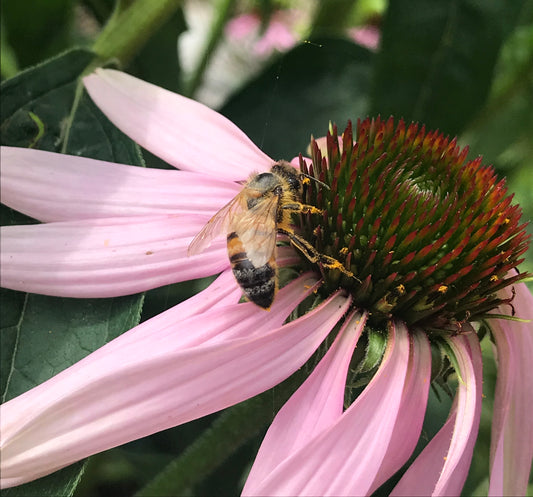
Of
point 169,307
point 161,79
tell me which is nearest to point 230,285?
point 169,307

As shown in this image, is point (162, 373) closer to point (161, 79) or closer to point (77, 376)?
point (77, 376)

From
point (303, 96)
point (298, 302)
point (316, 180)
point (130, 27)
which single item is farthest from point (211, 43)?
point (298, 302)

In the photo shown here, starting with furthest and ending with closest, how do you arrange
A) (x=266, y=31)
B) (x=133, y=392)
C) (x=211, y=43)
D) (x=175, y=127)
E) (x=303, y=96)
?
1. (x=266, y=31)
2. (x=211, y=43)
3. (x=303, y=96)
4. (x=175, y=127)
5. (x=133, y=392)

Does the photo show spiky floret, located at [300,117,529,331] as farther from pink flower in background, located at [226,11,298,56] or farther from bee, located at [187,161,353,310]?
pink flower in background, located at [226,11,298,56]

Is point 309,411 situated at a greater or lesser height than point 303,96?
lesser

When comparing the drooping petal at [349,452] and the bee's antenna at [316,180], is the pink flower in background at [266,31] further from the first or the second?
the drooping petal at [349,452]

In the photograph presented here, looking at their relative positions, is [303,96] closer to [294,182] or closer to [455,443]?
[294,182]
